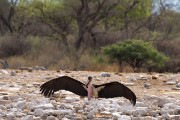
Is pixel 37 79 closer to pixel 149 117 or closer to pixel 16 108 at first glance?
pixel 16 108

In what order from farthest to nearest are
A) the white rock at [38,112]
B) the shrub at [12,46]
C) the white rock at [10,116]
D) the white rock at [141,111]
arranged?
the shrub at [12,46]
the white rock at [141,111]
the white rock at [38,112]
the white rock at [10,116]

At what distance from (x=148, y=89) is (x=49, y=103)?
10.9 feet

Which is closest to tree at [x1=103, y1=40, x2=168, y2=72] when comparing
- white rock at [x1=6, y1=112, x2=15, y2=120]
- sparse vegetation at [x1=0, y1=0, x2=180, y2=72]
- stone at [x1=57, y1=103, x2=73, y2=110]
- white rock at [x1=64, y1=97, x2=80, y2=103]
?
sparse vegetation at [x1=0, y1=0, x2=180, y2=72]

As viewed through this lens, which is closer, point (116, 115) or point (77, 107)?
point (116, 115)

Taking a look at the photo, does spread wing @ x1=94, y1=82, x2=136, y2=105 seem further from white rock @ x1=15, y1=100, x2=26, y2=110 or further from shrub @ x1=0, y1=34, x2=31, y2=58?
shrub @ x1=0, y1=34, x2=31, y2=58

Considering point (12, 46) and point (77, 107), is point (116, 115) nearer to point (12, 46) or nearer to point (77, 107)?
point (77, 107)

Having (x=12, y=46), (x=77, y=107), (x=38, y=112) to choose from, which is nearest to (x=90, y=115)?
(x=77, y=107)

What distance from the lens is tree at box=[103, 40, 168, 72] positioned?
19.0 meters

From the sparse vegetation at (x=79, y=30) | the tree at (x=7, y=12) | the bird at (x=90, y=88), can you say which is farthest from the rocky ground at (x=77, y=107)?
the tree at (x=7, y=12)

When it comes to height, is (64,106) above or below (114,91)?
below

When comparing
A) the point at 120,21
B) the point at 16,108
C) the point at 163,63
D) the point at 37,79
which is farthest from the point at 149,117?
the point at 120,21

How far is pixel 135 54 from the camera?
18969mm

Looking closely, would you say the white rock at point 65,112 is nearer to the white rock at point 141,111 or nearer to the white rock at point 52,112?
the white rock at point 52,112

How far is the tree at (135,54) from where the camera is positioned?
19000 millimetres
